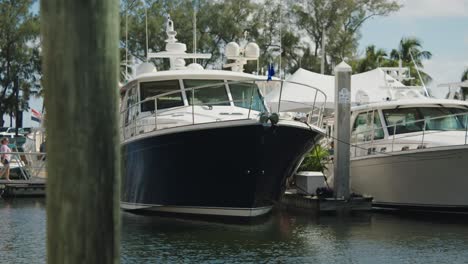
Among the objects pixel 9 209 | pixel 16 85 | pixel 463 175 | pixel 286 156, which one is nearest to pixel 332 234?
pixel 286 156

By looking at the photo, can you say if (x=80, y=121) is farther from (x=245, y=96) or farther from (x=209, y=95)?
(x=245, y=96)

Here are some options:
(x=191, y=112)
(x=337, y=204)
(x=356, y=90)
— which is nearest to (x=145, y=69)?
(x=191, y=112)

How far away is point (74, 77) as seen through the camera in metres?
3.16

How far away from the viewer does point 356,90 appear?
25359mm

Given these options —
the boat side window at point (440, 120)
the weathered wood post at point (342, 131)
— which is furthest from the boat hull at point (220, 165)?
the boat side window at point (440, 120)

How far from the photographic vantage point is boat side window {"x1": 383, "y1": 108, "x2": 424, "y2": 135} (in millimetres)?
17812

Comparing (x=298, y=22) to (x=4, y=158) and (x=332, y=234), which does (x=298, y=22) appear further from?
(x=332, y=234)

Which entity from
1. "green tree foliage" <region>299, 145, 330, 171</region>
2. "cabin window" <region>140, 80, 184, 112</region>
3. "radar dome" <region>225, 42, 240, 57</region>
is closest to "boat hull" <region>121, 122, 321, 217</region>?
"cabin window" <region>140, 80, 184, 112</region>

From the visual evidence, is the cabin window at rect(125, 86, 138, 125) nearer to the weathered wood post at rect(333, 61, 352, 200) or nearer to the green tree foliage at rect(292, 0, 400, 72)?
the weathered wood post at rect(333, 61, 352, 200)

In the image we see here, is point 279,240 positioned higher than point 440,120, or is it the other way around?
point 440,120

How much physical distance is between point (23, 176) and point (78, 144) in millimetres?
21982

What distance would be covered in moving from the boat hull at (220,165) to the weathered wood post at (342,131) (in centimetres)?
141

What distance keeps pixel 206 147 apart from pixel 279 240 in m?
2.29

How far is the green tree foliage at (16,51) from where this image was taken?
44.3 m
